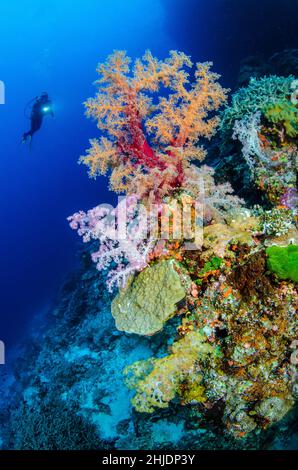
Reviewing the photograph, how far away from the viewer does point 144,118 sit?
435 centimetres

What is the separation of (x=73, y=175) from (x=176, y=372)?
188ft

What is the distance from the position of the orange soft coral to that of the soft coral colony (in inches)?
0.6

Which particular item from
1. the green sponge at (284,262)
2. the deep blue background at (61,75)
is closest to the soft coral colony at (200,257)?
the green sponge at (284,262)

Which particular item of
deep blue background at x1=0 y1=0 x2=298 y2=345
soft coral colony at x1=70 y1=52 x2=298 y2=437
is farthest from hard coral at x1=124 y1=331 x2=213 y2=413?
deep blue background at x1=0 y1=0 x2=298 y2=345

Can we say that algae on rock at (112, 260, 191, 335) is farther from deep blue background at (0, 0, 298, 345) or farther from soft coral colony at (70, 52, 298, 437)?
deep blue background at (0, 0, 298, 345)

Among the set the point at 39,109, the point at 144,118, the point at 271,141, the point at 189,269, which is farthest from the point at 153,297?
the point at 39,109

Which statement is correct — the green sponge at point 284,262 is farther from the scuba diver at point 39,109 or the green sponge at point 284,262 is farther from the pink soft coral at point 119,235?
the scuba diver at point 39,109

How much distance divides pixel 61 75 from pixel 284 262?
338 feet

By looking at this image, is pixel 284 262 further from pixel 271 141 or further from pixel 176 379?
pixel 271 141

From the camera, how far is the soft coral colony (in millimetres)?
3285

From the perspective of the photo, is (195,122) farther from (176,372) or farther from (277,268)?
(176,372)

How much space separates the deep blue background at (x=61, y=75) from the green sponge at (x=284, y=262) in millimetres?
15215

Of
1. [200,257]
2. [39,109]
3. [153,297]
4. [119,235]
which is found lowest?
[153,297]

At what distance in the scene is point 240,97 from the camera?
5559 mm
